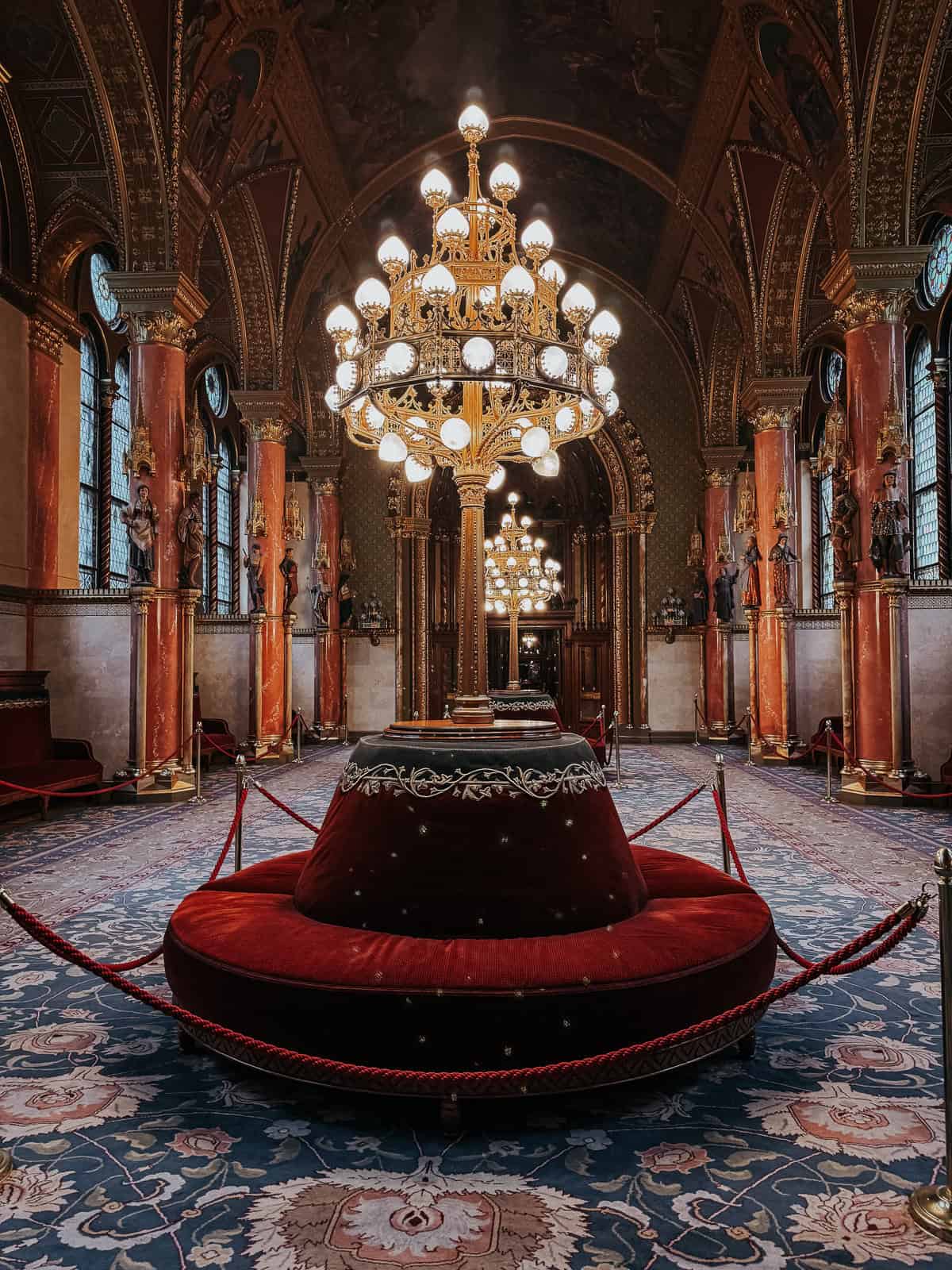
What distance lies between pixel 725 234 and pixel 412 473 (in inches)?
442

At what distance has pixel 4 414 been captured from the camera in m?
12.4

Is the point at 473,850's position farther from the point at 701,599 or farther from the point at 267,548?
the point at 701,599

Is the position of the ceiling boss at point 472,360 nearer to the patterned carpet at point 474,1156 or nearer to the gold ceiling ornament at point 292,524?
the patterned carpet at point 474,1156

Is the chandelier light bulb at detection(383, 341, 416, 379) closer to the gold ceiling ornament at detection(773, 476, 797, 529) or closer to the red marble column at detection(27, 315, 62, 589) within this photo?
the red marble column at detection(27, 315, 62, 589)

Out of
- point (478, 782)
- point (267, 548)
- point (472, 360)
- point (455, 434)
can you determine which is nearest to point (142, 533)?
point (267, 548)

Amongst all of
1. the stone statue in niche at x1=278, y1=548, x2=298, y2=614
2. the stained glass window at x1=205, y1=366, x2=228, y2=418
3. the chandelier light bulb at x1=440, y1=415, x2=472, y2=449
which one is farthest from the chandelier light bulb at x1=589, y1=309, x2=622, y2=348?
the stained glass window at x1=205, y1=366, x2=228, y2=418

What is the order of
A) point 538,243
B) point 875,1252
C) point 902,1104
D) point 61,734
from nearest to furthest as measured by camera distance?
point 875,1252, point 902,1104, point 538,243, point 61,734

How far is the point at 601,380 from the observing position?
22.8 ft

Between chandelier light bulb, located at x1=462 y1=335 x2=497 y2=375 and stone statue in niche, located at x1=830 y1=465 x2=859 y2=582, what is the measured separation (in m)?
7.08

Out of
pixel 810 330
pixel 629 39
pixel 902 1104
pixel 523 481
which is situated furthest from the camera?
pixel 523 481

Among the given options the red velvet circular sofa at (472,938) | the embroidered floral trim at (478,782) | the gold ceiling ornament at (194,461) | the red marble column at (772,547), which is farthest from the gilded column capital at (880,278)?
the embroidered floral trim at (478,782)

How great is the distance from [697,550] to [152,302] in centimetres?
1358

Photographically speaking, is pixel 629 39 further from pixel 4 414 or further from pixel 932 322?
pixel 4 414

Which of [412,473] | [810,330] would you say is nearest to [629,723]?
[810,330]
